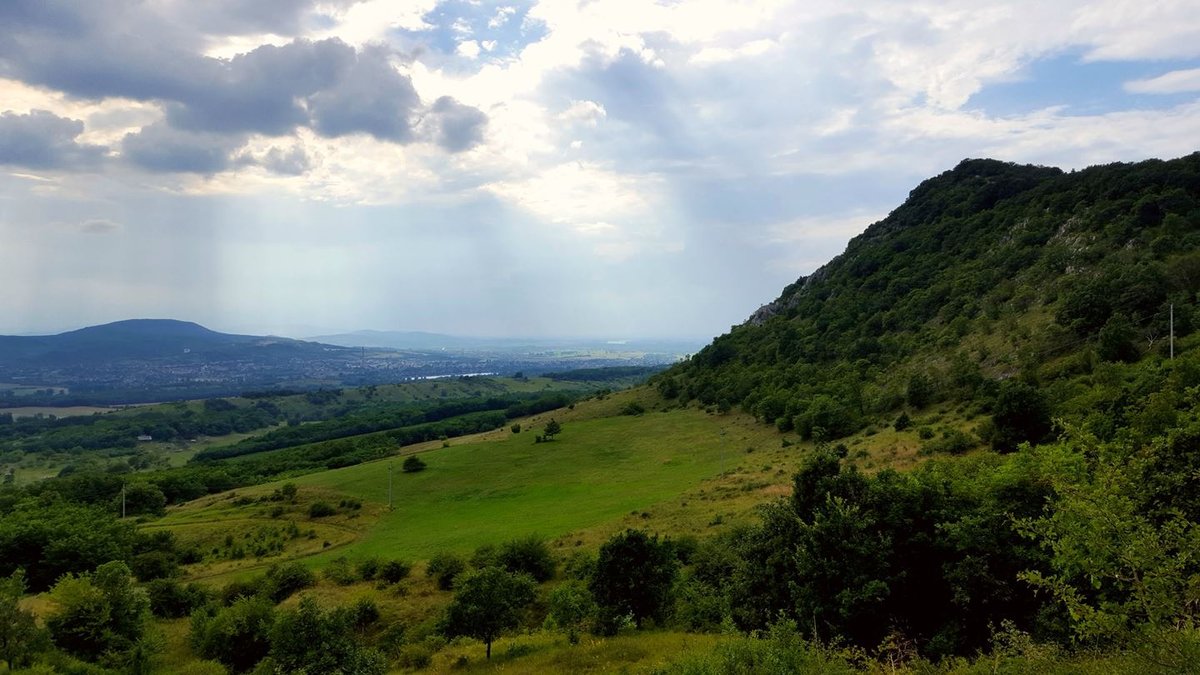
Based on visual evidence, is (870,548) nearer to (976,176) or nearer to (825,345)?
(825,345)

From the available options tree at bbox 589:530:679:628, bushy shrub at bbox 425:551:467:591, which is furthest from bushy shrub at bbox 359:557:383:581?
tree at bbox 589:530:679:628

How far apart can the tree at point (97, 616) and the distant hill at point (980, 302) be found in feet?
212

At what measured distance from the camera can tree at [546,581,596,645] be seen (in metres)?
30.5

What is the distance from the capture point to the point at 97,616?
1292 inches

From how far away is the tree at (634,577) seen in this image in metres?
28.1

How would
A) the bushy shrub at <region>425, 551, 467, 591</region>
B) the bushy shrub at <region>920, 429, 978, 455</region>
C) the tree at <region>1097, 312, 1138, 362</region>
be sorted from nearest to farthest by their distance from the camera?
1. the bushy shrub at <region>425, 551, 467, 591</region>
2. the bushy shrub at <region>920, 429, 978, 455</region>
3. the tree at <region>1097, 312, 1138, 362</region>

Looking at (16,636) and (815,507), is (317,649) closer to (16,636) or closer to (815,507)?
(16,636)

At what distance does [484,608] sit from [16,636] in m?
22.9

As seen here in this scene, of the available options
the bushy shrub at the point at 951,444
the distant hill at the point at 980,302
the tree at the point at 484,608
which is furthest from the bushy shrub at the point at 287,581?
the distant hill at the point at 980,302

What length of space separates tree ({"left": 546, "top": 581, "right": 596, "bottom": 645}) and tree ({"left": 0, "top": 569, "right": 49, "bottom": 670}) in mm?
25503

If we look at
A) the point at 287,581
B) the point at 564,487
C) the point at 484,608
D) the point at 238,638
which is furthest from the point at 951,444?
the point at 287,581

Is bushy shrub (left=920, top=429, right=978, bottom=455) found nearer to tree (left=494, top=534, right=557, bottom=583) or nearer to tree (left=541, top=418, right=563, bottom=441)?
tree (left=494, top=534, right=557, bottom=583)

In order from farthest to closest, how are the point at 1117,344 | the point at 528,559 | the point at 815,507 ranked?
the point at 1117,344 < the point at 528,559 < the point at 815,507

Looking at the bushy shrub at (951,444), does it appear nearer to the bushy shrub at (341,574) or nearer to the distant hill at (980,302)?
the distant hill at (980,302)
